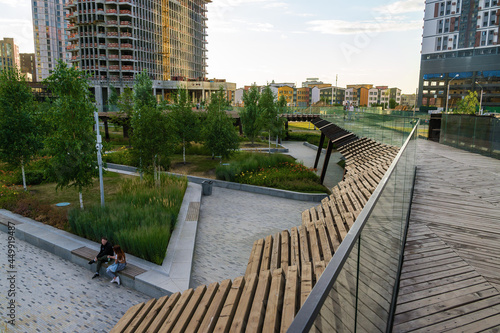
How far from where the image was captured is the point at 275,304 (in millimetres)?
4668

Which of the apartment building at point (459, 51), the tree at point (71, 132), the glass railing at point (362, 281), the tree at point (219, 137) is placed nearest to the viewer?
the glass railing at point (362, 281)

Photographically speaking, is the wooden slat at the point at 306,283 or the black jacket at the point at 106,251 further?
the black jacket at the point at 106,251

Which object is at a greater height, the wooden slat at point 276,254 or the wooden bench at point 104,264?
the wooden slat at point 276,254

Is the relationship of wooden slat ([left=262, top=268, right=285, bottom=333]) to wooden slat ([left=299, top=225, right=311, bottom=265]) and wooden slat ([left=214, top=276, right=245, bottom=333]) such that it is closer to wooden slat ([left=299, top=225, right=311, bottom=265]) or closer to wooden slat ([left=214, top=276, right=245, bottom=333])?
wooden slat ([left=214, top=276, right=245, bottom=333])

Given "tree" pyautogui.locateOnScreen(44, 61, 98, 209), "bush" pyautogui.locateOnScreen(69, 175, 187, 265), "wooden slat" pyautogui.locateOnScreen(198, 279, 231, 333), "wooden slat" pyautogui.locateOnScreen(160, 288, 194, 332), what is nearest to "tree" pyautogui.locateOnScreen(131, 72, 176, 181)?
"bush" pyautogui.locateOnScreen(69, 175, 187, 265)

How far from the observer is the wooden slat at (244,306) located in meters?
4.59

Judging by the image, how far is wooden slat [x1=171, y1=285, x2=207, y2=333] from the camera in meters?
5.40

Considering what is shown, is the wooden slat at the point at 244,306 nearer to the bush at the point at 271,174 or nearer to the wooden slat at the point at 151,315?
the wooden slat at the point at 151,315

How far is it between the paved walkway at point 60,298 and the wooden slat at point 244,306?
418 cm

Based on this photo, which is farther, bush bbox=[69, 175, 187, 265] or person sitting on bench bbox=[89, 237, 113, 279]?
bush bbox=[69, 175, 187, 265]

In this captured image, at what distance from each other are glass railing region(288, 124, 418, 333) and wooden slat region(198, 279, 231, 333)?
239 centimetres

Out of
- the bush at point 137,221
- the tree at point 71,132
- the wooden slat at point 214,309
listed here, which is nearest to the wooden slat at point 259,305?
the wooden slat at point 214,309

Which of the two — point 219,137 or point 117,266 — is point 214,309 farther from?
point 219,137

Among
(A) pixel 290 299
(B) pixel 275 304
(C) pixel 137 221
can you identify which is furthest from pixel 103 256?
(A) pixel 290 299
